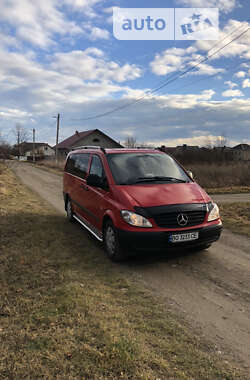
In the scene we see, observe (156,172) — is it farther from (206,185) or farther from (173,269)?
(206,185)

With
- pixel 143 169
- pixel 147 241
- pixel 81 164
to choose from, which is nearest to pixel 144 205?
pixel 147 241

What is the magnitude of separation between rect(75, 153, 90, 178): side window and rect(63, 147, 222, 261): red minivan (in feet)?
1.28

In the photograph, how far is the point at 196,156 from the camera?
37.4 meters

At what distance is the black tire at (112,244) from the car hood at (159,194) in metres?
0.56

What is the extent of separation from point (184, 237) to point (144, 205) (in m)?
0.80

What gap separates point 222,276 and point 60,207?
7.03m

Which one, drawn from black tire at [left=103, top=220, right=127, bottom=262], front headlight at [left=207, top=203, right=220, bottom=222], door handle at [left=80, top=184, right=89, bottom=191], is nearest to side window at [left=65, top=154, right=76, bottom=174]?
door handle at [left=80, top=184, right=89, bottom=191]

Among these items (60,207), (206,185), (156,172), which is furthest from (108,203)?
(206,185)

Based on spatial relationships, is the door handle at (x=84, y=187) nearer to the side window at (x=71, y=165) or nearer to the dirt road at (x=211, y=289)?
the side window at (x=71, y=165)

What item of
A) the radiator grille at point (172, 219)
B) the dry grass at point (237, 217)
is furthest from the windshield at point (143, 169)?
the dry grass at point (237, 217)

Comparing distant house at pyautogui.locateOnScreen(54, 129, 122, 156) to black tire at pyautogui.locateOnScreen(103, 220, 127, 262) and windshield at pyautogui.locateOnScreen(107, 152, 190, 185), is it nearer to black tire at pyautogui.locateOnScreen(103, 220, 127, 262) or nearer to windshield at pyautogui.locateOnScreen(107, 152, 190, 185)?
windshield at pyautogui.locateOnScreen(107, 152, 190, 185)

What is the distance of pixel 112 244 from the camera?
479 cm

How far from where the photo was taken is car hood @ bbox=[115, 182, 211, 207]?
4.54 metres

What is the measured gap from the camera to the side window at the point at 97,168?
18.3ft
